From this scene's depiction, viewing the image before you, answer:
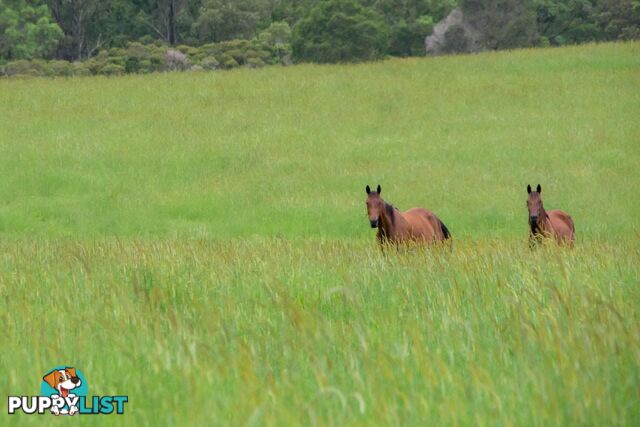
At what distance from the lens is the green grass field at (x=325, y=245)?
185 inches

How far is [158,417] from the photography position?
14.8ft

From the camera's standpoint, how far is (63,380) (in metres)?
4.97

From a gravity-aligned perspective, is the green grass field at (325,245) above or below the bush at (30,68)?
below

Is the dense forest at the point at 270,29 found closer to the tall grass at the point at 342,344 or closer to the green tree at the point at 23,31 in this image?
the green tree at the point at 23,31

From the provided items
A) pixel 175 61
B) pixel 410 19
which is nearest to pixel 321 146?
pixel 175 61

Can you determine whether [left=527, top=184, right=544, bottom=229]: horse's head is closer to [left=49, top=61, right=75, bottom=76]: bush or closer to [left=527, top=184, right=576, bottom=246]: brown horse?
[left=527, top=184, right=576, bottom=246]: brown horse

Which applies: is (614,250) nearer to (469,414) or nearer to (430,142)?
(469,414)

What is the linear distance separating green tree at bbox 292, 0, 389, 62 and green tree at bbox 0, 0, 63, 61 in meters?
20.0

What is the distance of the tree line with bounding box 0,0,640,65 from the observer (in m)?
56.2

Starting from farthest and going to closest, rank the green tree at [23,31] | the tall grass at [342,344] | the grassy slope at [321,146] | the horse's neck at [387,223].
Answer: the green tree at [23,31], the grassy slope at [321,146], the horse's neck at [387,223], the tall grass at [342,344]
